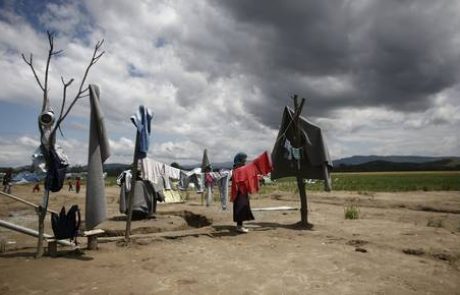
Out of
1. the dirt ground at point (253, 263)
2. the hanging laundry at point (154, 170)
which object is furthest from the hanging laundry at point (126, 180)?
the dirt ground at point (253, 263)

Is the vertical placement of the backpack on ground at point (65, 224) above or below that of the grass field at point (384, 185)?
below

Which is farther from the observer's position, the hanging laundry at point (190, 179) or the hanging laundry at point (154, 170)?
the hanging laundry at point (190, 179)

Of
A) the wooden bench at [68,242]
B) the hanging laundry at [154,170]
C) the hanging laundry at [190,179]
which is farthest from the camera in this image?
the hanging laundry at [190,179]

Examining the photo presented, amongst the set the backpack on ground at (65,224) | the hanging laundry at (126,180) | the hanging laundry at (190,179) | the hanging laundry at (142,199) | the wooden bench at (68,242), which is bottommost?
the wooden bench at (68,242)

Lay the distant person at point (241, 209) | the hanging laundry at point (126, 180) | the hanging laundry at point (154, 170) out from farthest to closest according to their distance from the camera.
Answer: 1. the hanging laundry at point (154, 170)
2. the hanging laundry at point (126, 180)
3. the distant person at point (241, 209)

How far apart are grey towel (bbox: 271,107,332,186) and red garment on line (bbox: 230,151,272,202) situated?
0.92 m

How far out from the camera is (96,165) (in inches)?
277

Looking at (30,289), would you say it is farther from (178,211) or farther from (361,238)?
(178,211)

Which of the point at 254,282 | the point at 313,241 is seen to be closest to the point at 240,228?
the point at 313,241

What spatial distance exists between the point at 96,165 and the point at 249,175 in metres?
4.13

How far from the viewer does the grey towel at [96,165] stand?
22.8ft

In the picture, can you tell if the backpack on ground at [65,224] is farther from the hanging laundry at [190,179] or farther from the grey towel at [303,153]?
the hanging laundry at [190,179]

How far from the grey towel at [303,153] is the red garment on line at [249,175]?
92 cm

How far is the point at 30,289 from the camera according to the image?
16.8ft
